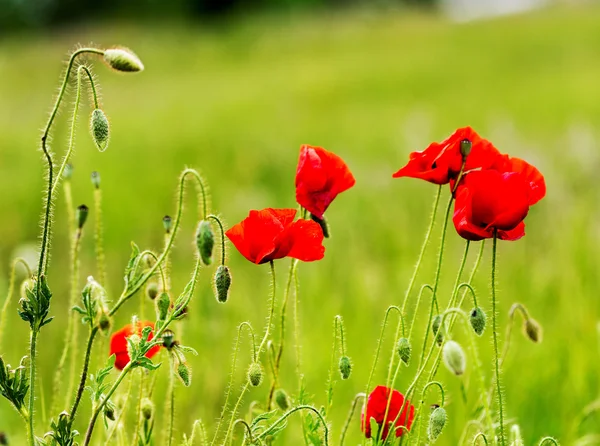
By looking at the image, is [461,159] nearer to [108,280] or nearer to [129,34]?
[108,280]

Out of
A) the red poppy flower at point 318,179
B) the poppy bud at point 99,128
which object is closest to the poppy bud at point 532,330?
the red poppy flower at point 318,179

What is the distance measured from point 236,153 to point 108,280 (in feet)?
10.3

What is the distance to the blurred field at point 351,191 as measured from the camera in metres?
2.58

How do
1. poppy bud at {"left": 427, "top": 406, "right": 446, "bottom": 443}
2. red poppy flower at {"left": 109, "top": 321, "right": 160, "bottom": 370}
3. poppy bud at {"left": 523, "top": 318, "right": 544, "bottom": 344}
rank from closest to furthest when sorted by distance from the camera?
poppy bud at {"left": 427, "top": 406, "right": 446, "bottom": 443}
red poppy flower at {"left": 109, "top": 321, "right": 160, "bottom": 370}
poppy bud at {"left": 523, "top": 318, "right": 544, "bottom": 344}

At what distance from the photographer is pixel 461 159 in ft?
4.33

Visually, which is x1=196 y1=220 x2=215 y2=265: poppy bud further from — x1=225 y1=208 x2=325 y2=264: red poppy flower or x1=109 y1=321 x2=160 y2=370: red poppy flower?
x1=109 y1=321 x2=160 y2=370: red poppy flower

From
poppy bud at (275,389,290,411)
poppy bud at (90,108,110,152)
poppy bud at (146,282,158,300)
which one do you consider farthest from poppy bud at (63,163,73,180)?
poppy bud at (275,389,290,411)

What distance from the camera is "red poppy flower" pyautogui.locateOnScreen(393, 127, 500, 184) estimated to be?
1.31m

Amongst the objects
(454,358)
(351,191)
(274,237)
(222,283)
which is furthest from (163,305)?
(351,191)

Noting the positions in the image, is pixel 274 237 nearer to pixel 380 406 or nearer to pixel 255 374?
pixel 255 374

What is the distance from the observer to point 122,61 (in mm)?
1138

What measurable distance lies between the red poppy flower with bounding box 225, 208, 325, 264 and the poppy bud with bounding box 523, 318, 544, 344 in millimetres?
491

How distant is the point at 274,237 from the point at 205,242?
180mm

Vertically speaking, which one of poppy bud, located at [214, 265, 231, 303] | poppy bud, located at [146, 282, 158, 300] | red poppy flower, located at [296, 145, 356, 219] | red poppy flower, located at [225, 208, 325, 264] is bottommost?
poppy bud, located at [214, 265, 231, 303]
